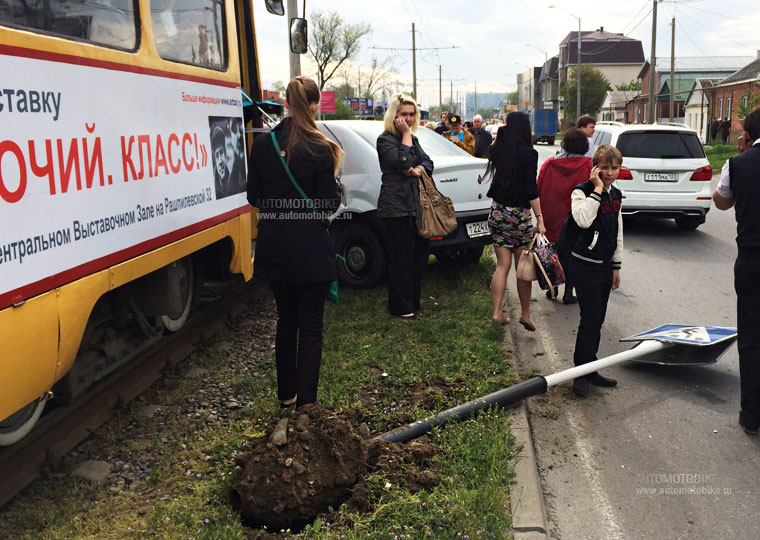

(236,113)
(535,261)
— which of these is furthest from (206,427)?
(535,261)

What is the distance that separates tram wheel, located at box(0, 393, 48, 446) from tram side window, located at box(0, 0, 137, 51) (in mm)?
1831

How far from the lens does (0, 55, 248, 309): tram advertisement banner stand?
2.81 metres

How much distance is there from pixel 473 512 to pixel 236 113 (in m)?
3.63

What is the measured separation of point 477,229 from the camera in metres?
7.56

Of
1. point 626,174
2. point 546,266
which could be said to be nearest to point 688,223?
point 626,174

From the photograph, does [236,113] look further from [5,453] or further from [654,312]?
[654,312]

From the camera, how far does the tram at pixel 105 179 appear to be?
2857mm

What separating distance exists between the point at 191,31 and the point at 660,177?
8.49 m

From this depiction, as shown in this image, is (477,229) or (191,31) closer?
(191,31)

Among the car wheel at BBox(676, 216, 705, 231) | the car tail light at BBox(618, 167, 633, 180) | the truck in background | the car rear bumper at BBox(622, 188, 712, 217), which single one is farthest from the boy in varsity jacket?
the truck in background

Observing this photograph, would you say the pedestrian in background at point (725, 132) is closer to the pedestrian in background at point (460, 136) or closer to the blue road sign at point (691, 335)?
the pedestrian in background at point (460, 136)

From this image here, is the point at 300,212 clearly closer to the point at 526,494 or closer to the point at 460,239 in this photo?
the point at 526,494

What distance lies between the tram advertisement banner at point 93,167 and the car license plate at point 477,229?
327 cm

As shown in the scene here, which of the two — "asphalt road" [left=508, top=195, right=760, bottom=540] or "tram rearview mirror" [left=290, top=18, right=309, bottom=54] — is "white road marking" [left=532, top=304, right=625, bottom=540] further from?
"tram rearview mirror" [left=290, top=18, right=309, bottom=54]
